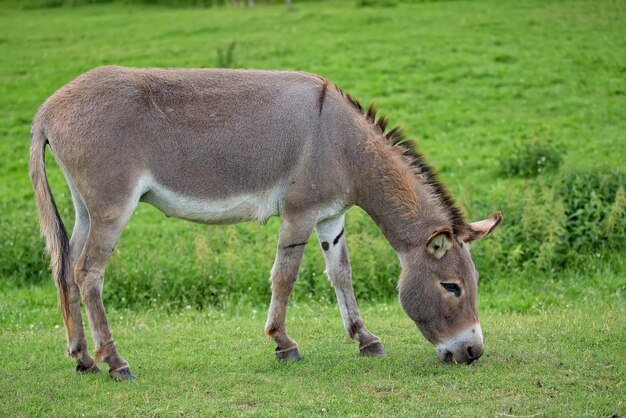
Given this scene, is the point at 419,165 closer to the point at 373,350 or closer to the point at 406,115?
the point at 373,350

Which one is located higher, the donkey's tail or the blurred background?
the donkey's tail

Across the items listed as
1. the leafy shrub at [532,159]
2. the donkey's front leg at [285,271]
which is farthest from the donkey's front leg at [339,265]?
the leafy shrub at [532,159]

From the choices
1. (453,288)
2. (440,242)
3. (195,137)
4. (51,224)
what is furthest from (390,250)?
(51,224)

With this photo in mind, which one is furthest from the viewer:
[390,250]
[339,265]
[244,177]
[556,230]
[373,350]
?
[390,250]

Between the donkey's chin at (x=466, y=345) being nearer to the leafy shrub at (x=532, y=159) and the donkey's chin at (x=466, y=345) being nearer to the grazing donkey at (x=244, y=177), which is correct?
the grazing donkey at (x=244, y=177)

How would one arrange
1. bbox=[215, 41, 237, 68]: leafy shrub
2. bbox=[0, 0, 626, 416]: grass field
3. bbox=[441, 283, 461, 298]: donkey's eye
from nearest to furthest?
1. bbox=[0, 0, 626, 416]: grass field
2. bbox=[441, 283, 461, 298]: donkey's eye
3. bbox=[215, 41, 237, 68]: leafy shrub

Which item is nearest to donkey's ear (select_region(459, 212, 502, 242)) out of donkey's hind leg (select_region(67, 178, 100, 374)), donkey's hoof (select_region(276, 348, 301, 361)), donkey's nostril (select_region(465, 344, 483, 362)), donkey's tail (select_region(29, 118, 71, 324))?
donkey's nostril (select_region(465, 344, 483, 362))

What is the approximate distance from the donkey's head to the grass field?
23 centimetres

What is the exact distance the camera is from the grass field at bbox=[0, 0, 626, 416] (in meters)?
6.69

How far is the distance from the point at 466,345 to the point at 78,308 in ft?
10.8

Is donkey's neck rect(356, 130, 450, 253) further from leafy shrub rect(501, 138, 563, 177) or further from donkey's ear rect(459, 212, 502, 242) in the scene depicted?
leafy shrub rect(501, 138, 563, 177)

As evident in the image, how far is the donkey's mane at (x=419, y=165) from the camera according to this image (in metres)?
7.56

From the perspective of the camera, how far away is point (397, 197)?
7.52m

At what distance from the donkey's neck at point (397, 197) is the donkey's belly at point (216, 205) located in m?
0.82
